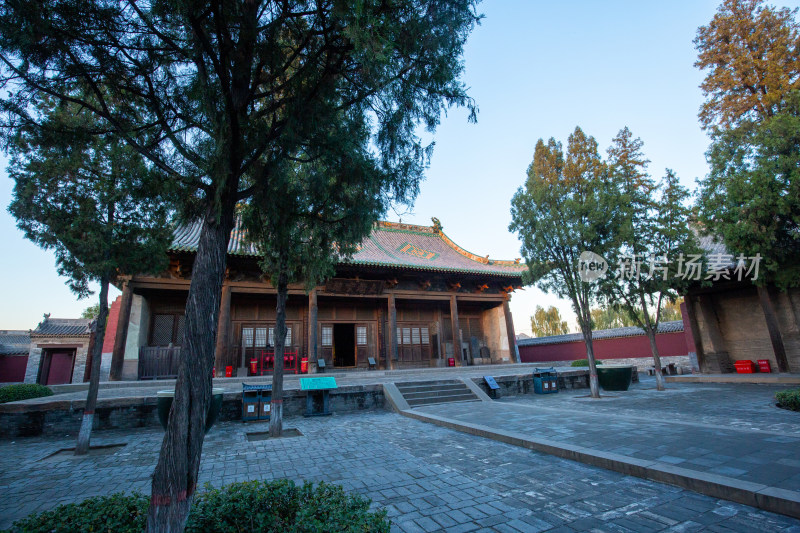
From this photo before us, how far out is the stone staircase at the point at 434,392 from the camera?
9.77 meters

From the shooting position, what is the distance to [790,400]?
6.89 metres

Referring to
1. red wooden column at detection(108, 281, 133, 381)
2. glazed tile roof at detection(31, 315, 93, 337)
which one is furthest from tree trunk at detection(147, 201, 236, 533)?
glazed tile roof at detection(31, 315, 93, 337)

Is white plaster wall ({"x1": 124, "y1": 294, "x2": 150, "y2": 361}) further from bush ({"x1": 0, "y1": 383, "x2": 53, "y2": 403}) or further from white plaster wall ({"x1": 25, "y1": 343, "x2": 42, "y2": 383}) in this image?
white plaster wall ({"x1": 25, "y1": 343, "x2": 42, "y2": 383})

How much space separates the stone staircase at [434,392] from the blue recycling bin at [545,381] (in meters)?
2.57

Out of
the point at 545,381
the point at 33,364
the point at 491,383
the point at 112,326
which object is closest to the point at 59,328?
the point at 33,364

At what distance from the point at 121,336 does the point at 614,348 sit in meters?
22.0

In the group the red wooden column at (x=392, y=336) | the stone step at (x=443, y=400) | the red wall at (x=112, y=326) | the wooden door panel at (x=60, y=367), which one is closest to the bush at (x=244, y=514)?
the stone step at (x=443, y=400)

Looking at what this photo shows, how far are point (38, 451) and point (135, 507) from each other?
5072 mm

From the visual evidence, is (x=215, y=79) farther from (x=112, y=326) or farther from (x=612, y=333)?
(x=612, y=333)

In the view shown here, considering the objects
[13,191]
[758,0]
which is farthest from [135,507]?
[758,0]

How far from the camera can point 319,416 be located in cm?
861

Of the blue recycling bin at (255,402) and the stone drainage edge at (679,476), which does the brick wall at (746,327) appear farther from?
the blue recycling bin at (255,402)

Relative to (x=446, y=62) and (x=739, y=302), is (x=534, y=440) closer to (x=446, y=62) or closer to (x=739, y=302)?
(x=446, y=62)

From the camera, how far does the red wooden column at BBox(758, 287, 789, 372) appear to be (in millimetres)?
12430
